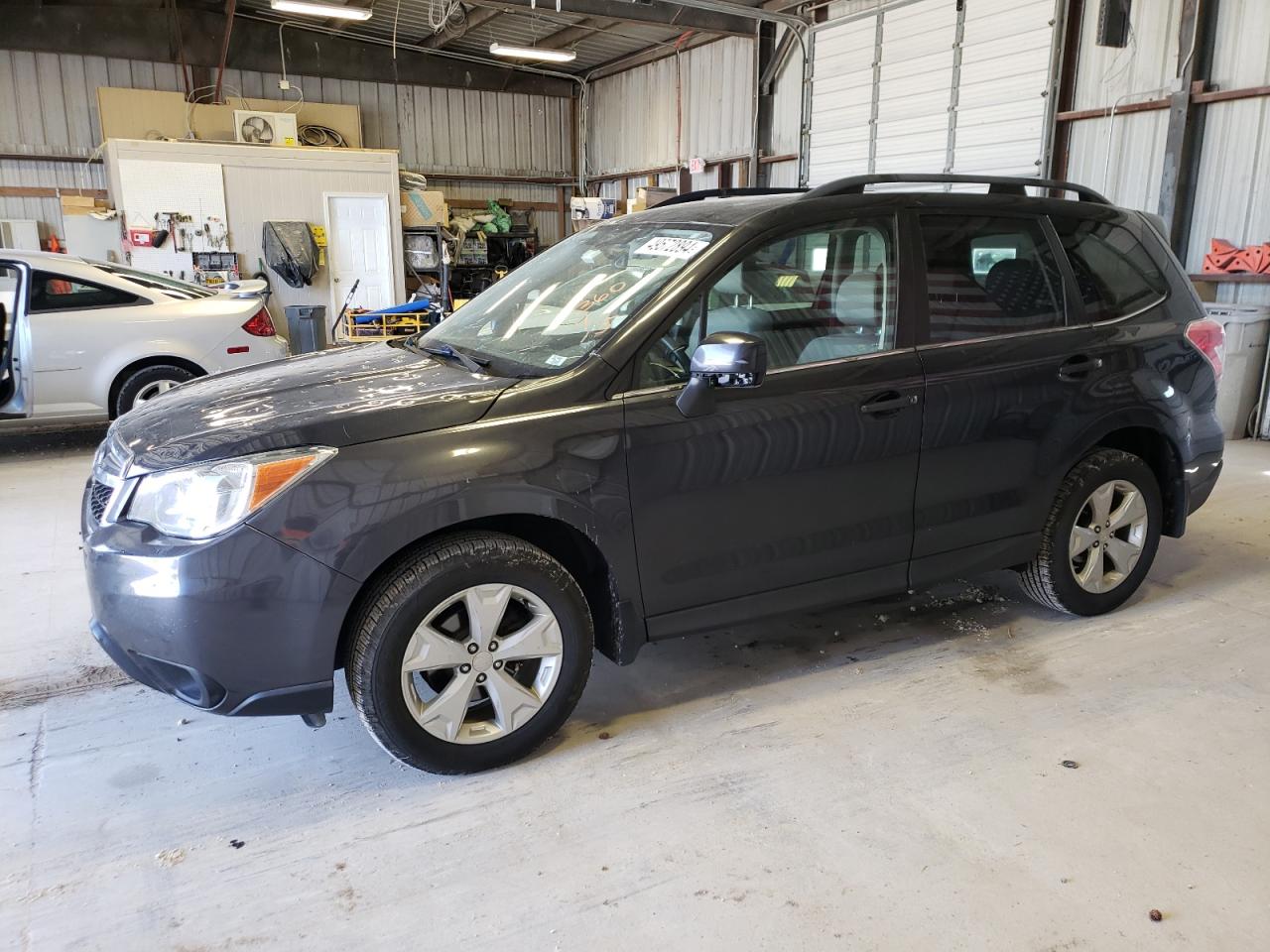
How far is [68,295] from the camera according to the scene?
21.8ft

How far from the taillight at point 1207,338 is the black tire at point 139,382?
21.0ft

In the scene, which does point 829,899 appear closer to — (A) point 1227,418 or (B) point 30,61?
(A) point 1227,418

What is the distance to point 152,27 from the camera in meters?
15.0

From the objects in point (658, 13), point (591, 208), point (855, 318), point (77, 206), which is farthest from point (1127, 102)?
point (77, 206)

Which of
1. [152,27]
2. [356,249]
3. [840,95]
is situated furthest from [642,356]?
[152,27]

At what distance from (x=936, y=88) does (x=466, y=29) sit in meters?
8.57

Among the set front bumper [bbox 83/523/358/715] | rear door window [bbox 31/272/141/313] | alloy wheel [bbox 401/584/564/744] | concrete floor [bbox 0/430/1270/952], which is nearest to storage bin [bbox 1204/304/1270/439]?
concrete floor [bbox 0/430/1270/952]

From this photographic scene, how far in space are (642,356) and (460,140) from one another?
680 inches

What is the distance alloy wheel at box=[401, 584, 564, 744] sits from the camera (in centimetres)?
246

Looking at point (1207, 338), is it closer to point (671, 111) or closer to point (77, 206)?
point (77, 206)

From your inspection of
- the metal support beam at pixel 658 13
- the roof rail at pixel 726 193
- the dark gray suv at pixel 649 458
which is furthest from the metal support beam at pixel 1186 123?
the roof rail at pixel 726 193

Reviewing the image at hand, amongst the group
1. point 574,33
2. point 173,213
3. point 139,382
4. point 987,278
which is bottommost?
point 139,382

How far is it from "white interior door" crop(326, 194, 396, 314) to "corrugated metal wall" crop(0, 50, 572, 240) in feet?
14.8

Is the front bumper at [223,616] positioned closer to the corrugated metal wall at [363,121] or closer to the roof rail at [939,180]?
the roof rail at [939,180]
